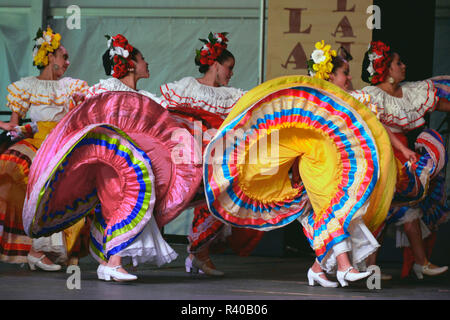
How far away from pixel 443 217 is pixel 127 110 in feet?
7.39

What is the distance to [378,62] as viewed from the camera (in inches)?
197

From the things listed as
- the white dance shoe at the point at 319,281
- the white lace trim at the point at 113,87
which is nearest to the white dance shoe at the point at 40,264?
the white lace trim at the point at 113,87

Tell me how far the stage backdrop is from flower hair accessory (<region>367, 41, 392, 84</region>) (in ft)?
3.75

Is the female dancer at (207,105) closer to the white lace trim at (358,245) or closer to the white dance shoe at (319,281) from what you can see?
the white dance shoe at (319,281)

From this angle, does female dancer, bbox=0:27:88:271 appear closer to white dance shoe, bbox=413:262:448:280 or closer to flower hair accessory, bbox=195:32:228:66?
flower hair accessory, bbox=195:32:228:66

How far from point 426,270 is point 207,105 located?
5.89 ft

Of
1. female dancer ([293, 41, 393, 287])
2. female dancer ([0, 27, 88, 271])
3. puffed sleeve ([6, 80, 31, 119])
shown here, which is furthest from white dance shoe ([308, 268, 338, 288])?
puffed sleeve ([6, 80, 31, 119])

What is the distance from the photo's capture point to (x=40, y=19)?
8.19 metres

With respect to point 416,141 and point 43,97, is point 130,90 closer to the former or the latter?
point 43,97

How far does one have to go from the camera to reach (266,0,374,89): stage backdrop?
623 centimetres

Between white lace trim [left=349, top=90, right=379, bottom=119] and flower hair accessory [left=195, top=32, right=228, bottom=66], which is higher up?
flower hair accessory [left=195, top=32, right=228, bottom=66]

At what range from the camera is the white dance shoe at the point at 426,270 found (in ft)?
15.8

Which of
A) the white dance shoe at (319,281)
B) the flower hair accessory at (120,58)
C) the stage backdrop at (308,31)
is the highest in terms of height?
the stage backdrop at (308,31)
